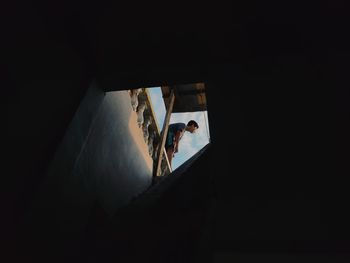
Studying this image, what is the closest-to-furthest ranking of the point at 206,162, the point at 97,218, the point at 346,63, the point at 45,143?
the point at 45,143, the point at 346,63, the point at 97,218, the point at 206,162

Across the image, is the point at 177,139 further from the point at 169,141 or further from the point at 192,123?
the point at 192,123

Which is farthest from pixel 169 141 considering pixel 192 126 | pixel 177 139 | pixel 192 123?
pixel 192 123

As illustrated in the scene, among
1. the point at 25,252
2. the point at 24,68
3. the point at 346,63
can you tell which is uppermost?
the point at 346,63

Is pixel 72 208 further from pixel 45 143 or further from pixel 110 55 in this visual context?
pixel 110 55

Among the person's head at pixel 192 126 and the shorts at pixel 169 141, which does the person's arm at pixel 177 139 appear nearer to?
the shorts at pixel 169 141

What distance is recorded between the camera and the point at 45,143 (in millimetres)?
2305

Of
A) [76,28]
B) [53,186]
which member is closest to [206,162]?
[53,186]

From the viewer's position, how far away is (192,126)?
364 inches

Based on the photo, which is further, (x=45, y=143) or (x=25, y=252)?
(x=45, y=143)

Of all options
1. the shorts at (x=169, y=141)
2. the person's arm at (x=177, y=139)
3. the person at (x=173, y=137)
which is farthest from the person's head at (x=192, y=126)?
the shorts at (x=169, y=141)

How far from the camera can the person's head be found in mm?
9167

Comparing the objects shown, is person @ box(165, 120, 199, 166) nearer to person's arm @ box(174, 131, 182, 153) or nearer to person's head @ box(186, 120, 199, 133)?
person's arm @ box(174, 131, 182, 153)

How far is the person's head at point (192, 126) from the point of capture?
917cm

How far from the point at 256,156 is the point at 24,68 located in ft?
7.86
